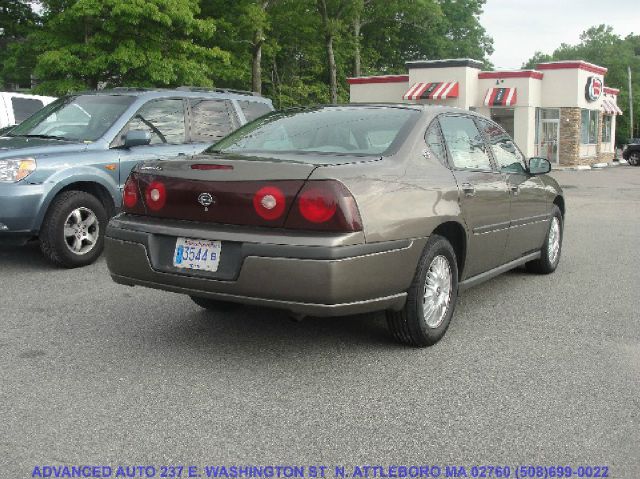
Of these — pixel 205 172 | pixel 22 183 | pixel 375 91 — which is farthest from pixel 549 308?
pixel 375 91

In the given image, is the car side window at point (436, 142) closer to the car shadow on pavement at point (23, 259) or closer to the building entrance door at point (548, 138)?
the car shadow on pavement at point (23, 259)

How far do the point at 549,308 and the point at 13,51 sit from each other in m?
22.5

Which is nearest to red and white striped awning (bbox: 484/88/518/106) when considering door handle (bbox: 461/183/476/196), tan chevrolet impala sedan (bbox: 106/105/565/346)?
tan chevrolet impala sedan (bbox: 106/105/565/346)

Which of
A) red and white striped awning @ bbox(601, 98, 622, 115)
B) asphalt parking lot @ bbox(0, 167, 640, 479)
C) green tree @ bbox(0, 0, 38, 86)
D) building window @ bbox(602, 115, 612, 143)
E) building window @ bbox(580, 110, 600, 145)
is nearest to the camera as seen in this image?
asphalt parking lot @ bbox(0, 167, 640, 479)

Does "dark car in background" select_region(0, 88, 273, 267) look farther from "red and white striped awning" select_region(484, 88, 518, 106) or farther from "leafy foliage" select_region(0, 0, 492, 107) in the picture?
"red and white striped awning" select_region(484, 88, 518, 106)

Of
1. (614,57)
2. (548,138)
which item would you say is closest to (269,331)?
(548,138)

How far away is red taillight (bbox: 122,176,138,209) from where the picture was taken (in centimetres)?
454

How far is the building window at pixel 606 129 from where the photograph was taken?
42.2 meters

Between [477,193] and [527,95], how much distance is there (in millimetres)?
31375

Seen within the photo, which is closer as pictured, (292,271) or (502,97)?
(292,271)

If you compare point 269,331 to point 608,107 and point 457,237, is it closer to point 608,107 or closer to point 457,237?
point 457,237

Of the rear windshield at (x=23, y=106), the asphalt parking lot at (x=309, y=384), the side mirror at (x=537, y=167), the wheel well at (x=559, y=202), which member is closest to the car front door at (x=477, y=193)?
the asphalt parking lot at (x=309, y=384)

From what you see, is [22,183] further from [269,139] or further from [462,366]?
[462,366]

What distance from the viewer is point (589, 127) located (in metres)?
38.3
